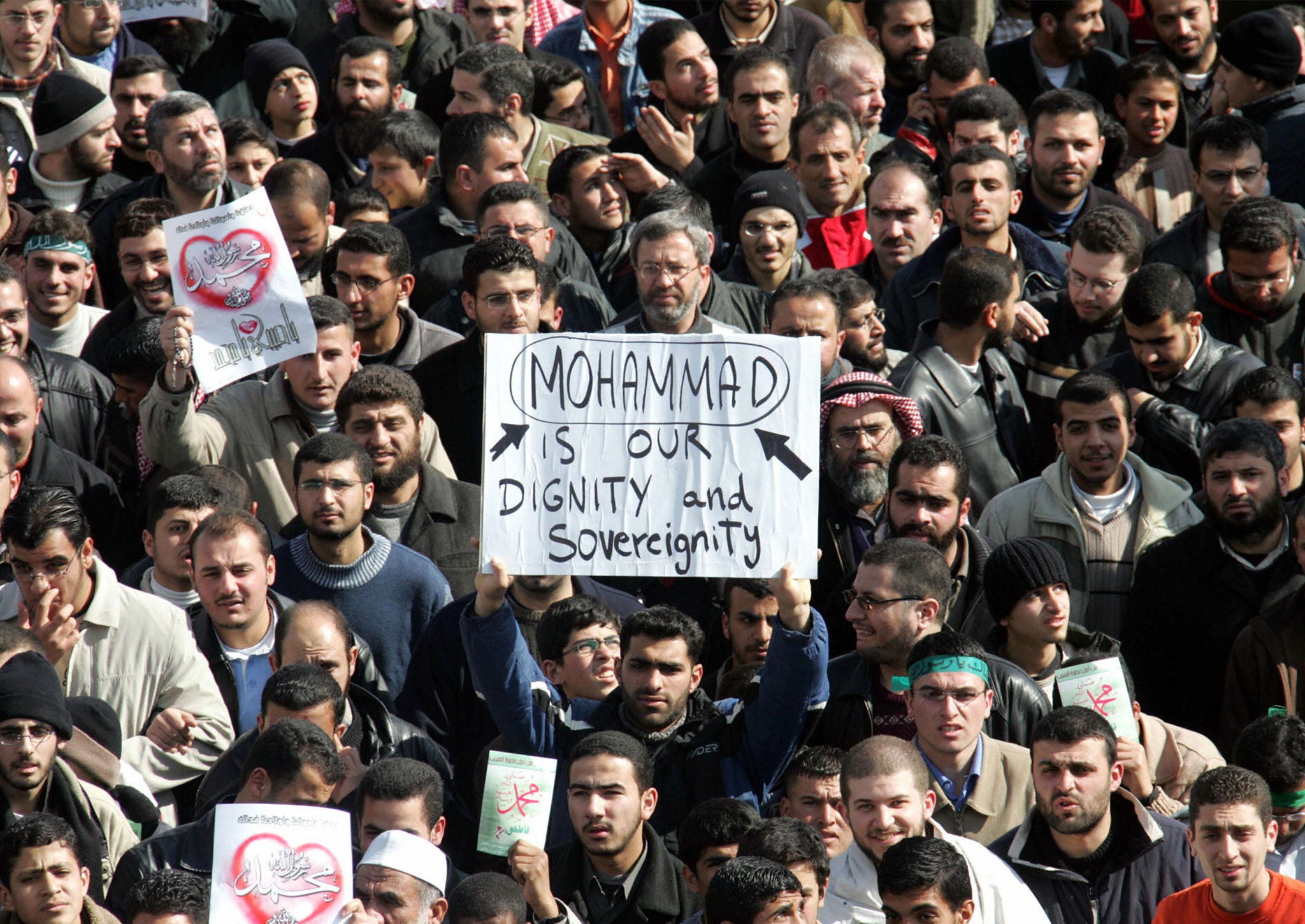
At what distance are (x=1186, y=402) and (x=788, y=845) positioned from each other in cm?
378

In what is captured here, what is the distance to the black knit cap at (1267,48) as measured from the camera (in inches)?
501

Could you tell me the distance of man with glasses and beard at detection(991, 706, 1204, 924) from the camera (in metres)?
7.76

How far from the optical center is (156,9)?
13.7 meters

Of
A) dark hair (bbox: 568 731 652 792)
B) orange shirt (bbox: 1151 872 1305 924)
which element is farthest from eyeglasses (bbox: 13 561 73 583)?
orange shirt (bbox: 1151 872 1305 924)

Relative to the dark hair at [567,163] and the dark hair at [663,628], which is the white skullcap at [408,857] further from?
the dark hair at [567,163]

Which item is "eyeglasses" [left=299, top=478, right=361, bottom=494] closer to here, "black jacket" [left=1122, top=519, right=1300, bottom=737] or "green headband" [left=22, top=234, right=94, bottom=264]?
"green headband" [left=22, top=234, right=94, bottom=264]

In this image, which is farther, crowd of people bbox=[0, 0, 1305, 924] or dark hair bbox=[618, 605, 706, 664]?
dark hair bbox=[618, 605, 706, 664]

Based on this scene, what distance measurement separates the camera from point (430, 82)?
13227 millimetres

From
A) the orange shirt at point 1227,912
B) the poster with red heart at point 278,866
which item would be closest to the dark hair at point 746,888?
the poster with red heart at point 278,866

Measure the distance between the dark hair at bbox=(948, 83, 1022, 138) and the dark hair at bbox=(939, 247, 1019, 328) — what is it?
1.64 metres

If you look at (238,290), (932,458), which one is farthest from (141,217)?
(932,458)

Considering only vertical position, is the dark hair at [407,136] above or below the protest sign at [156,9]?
below

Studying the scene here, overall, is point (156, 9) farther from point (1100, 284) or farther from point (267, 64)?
point (1100, 284)

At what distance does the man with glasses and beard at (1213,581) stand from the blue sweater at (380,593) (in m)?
2.73
